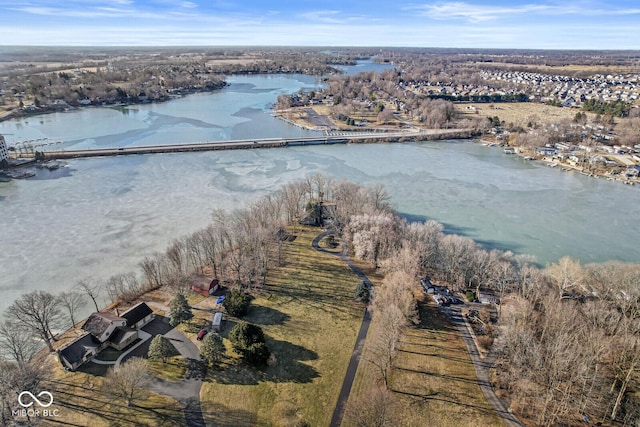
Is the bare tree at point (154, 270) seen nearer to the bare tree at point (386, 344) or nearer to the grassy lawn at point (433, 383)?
the grassy lawn at point (433, 383)

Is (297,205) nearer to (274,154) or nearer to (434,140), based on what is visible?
(274,154)

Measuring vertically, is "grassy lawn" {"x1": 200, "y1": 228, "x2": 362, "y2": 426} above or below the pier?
below

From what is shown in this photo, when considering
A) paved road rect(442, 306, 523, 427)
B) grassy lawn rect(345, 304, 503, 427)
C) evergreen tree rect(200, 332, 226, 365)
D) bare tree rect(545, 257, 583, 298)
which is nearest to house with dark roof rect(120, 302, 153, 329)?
evergreen tree rect(200, 332, 226, 365)

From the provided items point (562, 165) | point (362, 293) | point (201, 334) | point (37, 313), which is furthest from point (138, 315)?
point (562, 165)

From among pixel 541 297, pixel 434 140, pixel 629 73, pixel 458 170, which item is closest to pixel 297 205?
pixel 541 297

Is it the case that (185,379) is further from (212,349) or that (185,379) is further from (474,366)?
(474,366)

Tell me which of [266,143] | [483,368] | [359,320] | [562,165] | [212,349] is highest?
[266,143]

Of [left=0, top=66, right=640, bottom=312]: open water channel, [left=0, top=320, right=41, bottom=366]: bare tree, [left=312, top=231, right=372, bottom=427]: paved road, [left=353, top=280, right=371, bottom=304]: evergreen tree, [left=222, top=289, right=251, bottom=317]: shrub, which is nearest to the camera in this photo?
[left=312, top=231, right=372, bottom=427]: paved road

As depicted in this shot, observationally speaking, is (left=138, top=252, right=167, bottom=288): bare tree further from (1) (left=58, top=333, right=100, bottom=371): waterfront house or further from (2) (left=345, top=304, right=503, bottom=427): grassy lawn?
(2) (left=345, top=304, right=503, bottom=427): grassy lawn
